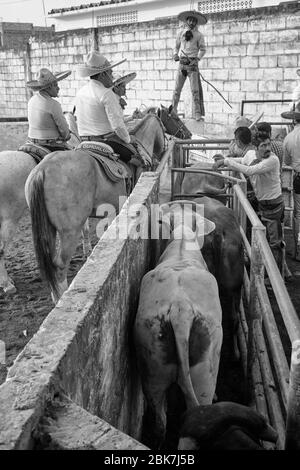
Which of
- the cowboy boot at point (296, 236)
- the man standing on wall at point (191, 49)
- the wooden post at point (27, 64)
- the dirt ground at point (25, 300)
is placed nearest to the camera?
the dirt ground at point (25, 300)

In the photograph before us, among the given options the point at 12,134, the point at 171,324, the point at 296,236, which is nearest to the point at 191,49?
the point at 12,134

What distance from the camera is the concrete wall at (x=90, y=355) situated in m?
1.59

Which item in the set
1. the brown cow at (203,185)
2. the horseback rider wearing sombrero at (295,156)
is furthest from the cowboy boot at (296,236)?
the brown cow at (203,185)

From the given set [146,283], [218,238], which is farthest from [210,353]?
[218,238]

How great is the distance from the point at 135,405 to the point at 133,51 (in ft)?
39.4

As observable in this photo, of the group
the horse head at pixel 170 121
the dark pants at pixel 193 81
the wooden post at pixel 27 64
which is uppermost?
the wooden post at pixel 27 64

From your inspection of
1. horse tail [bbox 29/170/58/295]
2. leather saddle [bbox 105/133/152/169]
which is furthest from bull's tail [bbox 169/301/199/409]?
leather saddle [bbox 105/133/152/169]

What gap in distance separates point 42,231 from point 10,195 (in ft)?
3.10

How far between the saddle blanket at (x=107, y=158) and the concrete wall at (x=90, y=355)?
2284 millimetres

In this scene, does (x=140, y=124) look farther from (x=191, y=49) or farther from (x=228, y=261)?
(x=191, y=49)

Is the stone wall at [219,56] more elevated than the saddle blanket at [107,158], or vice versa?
the stone wall at [219,56]

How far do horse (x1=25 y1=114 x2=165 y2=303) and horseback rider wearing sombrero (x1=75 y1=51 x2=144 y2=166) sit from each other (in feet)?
1.81

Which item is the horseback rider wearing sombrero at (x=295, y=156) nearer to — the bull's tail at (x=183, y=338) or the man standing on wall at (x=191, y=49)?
Answer: the bull's tail at (x=183, y=338)

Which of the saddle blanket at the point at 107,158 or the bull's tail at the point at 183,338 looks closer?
the bull's tail at the point at 183,338
